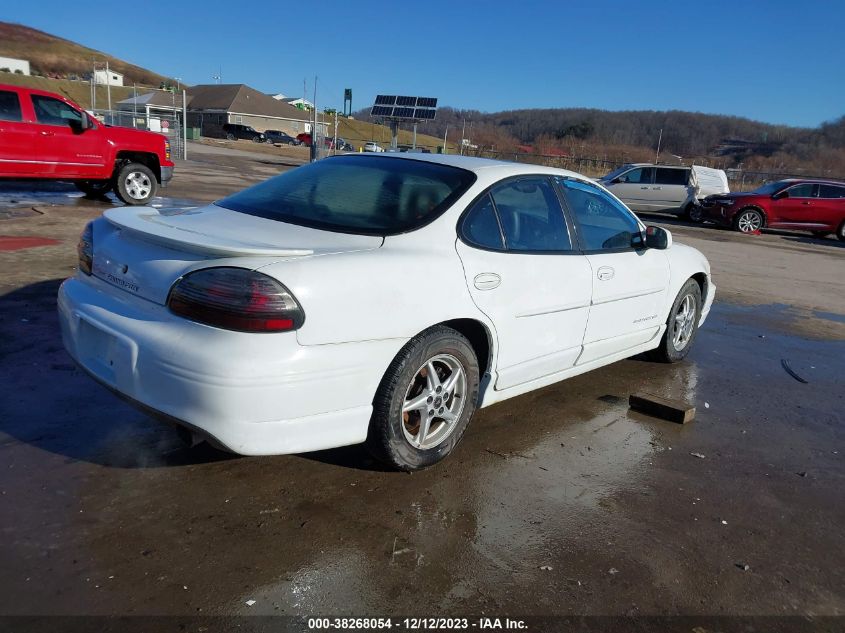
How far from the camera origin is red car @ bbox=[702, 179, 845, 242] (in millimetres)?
18531

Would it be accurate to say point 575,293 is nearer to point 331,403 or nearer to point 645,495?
point 645,495

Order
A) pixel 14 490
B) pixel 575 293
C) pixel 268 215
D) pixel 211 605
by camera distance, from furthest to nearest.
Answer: pixel 575 293 < pixel 268 215 < pixel 14 490 < pixel 211 605

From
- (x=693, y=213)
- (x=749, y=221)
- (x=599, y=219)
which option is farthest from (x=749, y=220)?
(x=599, y=219)

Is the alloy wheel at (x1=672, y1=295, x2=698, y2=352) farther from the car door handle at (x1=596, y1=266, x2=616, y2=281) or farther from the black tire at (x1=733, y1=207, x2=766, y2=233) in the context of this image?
the black tire at (x1=733, y1=207, x2=766, y2=233)

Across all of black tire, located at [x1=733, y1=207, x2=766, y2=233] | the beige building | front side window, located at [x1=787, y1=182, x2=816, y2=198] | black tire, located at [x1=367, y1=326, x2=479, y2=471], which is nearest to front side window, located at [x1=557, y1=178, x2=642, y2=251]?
black tire, located at [x1=367, y1=326, x2=479, y2=471]

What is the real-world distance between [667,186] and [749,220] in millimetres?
2996

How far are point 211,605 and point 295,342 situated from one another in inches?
38.7

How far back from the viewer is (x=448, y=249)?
3254 millimetres

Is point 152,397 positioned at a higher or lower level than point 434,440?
higher

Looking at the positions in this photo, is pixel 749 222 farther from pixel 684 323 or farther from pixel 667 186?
Answer: pixel 684 323

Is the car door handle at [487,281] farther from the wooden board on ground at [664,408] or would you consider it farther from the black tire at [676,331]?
the black tire at [676,331]

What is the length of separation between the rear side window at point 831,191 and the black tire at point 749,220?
5.91 ft

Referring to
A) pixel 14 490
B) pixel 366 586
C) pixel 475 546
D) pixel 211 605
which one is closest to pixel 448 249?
pixel 475 546

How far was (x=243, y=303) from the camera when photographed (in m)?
2.60
